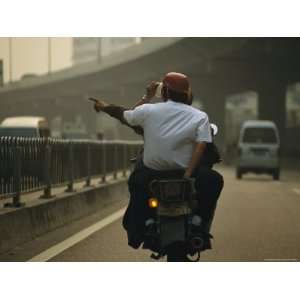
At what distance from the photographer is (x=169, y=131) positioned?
6426 millimetres

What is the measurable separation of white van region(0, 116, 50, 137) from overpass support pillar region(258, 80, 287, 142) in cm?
1156

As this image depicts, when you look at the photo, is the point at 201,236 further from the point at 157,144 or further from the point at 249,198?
the point at 249,198

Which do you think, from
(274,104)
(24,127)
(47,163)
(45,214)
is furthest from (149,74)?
(274,104)

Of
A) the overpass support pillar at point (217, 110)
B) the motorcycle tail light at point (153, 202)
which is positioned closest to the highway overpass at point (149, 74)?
the overpass support pillar at point (217, 110)

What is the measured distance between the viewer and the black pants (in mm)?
6344

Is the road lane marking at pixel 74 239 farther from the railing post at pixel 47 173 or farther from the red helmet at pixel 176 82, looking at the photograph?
the red helmet at pixel 176 82

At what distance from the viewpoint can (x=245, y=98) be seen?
50812mm

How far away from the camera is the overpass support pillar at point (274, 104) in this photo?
3456 centimetres

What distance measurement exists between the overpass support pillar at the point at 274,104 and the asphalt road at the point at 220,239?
18.9 m

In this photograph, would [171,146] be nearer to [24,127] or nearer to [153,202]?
[153,202]

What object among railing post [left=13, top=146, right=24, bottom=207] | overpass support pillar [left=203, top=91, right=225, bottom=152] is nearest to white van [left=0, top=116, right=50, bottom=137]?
overpass support pillar [left=203, top=91, right=225, bottom=152]

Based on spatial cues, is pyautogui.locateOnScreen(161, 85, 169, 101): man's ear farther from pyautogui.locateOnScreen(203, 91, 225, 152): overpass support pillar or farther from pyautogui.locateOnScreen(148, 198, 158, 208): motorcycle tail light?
pyautogui.locateOnScreen(203, 91, 225, 152): overpass support pillar
